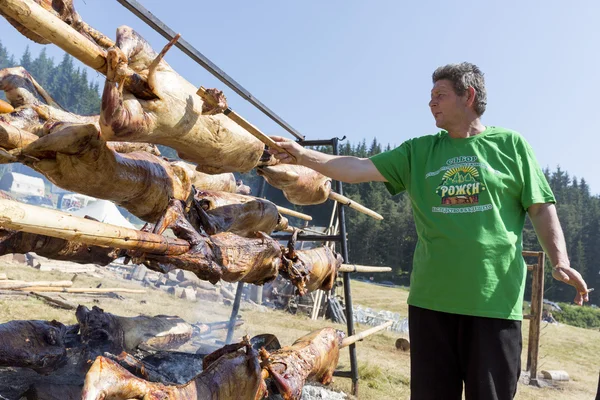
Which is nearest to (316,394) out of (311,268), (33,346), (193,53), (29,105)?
(311,268)

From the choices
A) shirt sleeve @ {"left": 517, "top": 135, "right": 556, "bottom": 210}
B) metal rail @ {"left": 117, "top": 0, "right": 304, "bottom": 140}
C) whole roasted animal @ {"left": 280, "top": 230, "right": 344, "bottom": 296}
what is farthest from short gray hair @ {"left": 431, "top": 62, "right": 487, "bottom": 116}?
whole roasted animal @ {"left": 280, "top": 230, "right": 344, "bottom": 296}

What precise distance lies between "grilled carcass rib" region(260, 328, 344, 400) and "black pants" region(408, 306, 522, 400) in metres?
0.89

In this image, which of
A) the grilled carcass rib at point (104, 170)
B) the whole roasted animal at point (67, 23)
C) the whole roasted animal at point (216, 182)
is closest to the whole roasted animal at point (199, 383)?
the grilled carcass rib at point (104, 170)

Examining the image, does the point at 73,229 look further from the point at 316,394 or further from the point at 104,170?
→ the point at 316,394

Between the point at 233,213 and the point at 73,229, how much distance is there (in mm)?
2026

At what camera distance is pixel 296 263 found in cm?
381

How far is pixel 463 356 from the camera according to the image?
2.59 m

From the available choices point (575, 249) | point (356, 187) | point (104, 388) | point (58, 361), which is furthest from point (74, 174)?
point (575, 249)

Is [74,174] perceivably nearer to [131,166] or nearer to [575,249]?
[131,166]

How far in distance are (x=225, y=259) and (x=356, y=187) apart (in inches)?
2275

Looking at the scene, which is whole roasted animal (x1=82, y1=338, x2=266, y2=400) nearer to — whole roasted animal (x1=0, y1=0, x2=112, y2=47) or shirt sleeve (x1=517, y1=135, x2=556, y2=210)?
whole roasted animal (x1=0, y1=0, x2=112, y2=47)

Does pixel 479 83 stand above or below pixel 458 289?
above

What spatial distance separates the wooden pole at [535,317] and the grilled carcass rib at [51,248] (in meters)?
8.73

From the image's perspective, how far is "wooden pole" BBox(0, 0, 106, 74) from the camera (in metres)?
1.51
